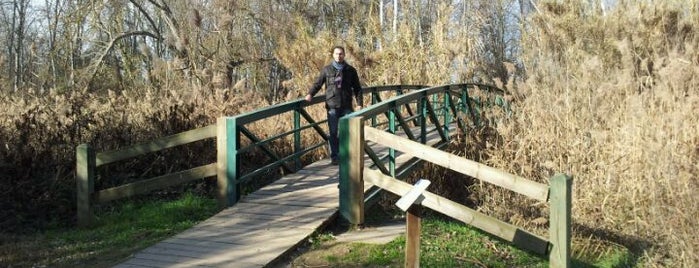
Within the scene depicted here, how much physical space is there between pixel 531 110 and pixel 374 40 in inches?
312

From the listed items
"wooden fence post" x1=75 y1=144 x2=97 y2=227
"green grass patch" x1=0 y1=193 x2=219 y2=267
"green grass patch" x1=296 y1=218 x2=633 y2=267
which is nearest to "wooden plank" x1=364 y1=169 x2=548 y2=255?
"green grass patch" x1=296 y1=218 x2=633 y2=267

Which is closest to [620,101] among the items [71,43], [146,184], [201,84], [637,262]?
[637,262]

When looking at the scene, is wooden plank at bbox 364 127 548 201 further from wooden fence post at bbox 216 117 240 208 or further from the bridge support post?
wooden fence post at bbox 216 117 240 208

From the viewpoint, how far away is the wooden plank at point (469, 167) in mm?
5047

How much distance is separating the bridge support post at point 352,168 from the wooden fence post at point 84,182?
280 centimetres

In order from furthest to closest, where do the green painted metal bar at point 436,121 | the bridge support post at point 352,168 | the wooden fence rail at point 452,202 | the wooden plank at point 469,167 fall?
the green painted metal bar at point 436,121 < the bridge support post at point 352,168 < the wooden plank at point 469,167 < the wooden fence rail at point 452,202

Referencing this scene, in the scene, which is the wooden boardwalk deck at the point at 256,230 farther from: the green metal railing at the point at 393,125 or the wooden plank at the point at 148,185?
the wooden plank at the point at 148,185

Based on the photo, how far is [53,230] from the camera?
6918mm

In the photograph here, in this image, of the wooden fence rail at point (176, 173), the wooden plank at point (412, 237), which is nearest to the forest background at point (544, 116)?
the wooden fence rail at point (176, 173)

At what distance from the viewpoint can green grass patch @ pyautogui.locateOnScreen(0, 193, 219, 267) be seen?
18.8 feet

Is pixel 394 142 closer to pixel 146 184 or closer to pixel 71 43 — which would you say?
pixel 146 184

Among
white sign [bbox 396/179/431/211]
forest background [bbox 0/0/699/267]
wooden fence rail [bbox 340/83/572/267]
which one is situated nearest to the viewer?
white sign [bbox 396/179/431/211]

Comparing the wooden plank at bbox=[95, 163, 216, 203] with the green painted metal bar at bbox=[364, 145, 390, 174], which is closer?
the green painted metal bar at bbox=[364, 145, 390, 174]

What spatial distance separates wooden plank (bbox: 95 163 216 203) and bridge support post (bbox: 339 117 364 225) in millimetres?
1644
